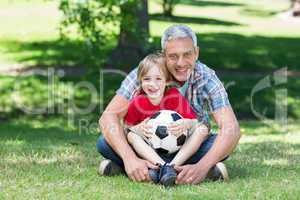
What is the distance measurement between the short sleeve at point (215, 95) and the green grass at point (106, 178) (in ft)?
2.01

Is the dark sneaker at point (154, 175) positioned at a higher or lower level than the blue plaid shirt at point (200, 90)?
lower

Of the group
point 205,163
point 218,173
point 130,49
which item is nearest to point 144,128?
point 205,163

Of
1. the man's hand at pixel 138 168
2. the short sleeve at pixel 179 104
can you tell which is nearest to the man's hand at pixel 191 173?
the man's hand at pixel 138 168

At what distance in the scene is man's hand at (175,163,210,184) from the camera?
565 cm

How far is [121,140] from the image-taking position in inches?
239

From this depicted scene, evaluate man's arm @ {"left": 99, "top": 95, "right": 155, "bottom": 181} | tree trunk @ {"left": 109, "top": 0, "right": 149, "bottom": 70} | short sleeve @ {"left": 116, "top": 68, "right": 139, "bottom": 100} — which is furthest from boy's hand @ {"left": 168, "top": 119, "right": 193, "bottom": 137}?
tree trunk @ {"left": 109, "top": 0, "right": 149, "bottom": 70}

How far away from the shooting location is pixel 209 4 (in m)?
42.7

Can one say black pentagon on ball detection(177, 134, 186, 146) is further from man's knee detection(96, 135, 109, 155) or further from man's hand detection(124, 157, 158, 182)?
man's knee detection(96, 135, 109, 155)

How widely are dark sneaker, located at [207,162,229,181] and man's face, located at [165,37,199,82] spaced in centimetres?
87

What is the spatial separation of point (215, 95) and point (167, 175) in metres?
1.03

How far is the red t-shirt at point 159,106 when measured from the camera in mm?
6215

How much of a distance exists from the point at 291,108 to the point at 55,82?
5623 mm

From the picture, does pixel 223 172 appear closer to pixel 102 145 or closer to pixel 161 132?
pixel 161 132

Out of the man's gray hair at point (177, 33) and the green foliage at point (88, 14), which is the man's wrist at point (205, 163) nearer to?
the man's gray hair at point (177, 33)
